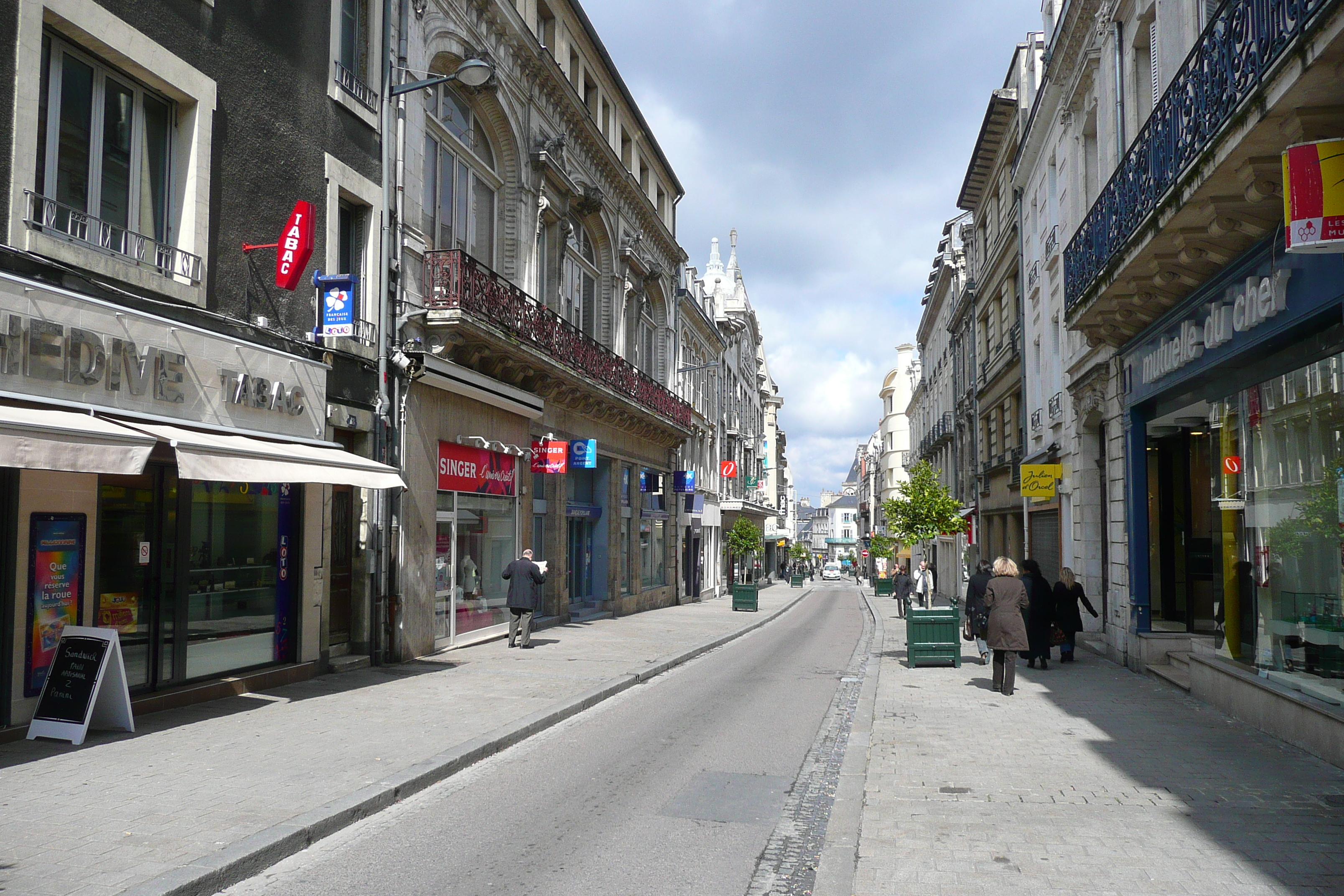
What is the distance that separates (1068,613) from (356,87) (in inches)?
519

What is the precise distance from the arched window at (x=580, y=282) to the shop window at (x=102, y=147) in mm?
12305

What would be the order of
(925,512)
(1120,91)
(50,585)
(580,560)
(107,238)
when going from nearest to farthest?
(50,585)
(107,238)
(1120,91)
(580,560)
(925,512)

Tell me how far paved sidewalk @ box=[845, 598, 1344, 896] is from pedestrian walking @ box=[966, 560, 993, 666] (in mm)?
3996

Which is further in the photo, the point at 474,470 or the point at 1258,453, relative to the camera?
the point at 474,470

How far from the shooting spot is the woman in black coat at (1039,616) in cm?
1495

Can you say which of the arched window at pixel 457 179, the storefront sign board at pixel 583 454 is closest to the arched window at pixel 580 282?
the storefront sign board at pixel 583 454

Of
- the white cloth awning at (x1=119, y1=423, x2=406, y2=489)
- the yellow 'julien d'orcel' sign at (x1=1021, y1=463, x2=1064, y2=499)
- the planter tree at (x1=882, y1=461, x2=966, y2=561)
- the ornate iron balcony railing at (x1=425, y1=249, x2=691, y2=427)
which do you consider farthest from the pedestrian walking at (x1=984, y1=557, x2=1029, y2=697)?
the planter tree at (x1=882, y1=461, x2=966, y2=561)

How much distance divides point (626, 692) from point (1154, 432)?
334 inches

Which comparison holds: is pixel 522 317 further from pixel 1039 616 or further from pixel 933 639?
pixel 1039 616

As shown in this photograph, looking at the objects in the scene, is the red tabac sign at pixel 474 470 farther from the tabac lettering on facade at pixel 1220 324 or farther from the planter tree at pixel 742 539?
the planter tree at pixel 742 539

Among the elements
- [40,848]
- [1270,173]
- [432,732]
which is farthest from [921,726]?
[40,848]

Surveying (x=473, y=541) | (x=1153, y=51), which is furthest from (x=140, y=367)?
(x=1153, y=51)

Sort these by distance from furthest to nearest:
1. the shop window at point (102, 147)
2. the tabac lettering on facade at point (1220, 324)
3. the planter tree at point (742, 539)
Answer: the planter tree at point (742, 539) < the tabac lettering on facade at point (1220, 324) < the shop window at point (102, 147)

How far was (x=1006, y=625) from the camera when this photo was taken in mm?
11930
